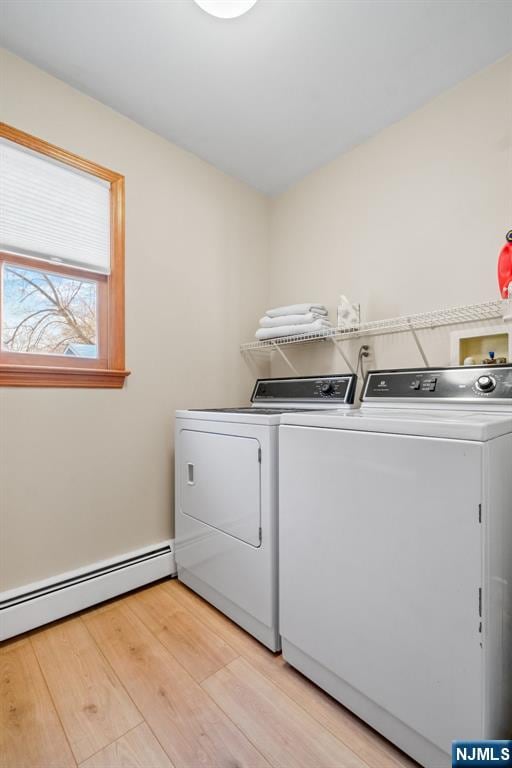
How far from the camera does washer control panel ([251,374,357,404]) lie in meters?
1.76

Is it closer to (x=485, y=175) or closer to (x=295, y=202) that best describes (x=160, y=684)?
(x=485, y=175)

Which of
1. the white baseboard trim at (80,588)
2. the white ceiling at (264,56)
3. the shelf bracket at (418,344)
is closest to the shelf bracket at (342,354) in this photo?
the shelf bracket at (418,344)

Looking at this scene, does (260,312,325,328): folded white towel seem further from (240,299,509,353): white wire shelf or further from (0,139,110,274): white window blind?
(0,139,110,274): white window blind

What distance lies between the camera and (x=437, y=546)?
0.87 meters

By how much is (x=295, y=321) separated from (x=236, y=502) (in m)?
1.07

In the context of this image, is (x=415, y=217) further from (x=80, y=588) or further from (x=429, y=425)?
(x=80, y=588)

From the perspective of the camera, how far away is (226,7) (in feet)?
4.19

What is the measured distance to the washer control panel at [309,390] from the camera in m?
1.76

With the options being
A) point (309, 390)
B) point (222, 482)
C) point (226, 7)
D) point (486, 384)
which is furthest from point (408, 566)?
point (226, 7)

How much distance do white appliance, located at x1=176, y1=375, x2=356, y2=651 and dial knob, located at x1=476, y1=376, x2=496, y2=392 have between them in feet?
1.87

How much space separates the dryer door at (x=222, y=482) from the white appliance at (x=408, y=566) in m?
0.18

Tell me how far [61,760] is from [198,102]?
8.37ft

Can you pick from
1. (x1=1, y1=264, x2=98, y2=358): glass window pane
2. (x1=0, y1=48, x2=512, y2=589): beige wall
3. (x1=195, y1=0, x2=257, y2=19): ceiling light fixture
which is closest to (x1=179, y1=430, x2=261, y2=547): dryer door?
Result: (x1=0, y1=48, x2=512, y2=589): beige wall

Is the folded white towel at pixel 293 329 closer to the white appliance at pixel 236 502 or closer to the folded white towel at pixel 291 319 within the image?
the folded white towel at pixel 291 319
